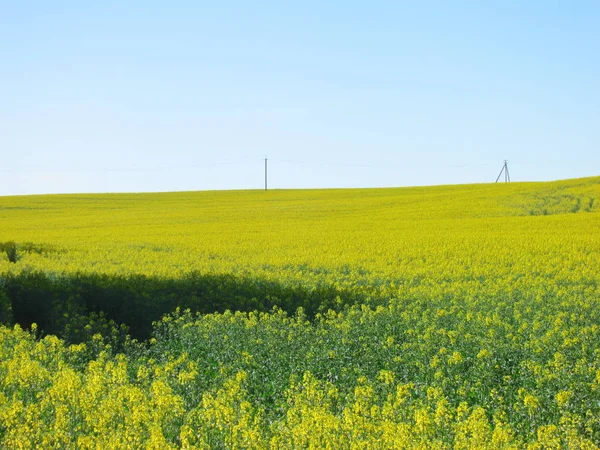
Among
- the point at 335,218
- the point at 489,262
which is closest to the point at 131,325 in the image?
the point at 489,262

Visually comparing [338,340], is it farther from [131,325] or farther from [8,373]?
[131,325]

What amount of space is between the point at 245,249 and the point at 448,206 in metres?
22.0

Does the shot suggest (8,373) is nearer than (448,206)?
Yes

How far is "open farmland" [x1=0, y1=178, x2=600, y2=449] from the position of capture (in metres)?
7.76

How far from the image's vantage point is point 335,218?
46.5m

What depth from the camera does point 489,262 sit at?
23.8m

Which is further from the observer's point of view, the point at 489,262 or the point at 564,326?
the point at 489,262

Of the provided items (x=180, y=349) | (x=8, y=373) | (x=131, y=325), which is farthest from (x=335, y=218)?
(x=8, y=373)

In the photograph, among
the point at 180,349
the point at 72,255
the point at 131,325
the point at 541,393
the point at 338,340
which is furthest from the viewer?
the point at 72,255

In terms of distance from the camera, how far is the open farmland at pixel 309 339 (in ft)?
25.5

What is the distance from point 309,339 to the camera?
1255 centimetres

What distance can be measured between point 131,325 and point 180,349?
4202mm

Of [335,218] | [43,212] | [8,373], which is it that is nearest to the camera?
[8,373]

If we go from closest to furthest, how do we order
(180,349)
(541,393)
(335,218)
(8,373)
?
(541,393)
(8,373)
(180,349)
(335,218)
